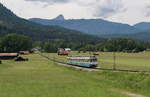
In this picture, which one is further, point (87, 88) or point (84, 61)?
point (84, 61)

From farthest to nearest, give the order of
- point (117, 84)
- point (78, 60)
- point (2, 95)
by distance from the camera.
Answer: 1. point (78, 60)
2. point (117, 84)
3. point (2, 95)

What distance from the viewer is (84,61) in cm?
9238

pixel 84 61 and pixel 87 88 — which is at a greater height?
pixel 84 61

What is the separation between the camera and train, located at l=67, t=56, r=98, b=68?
286 ft

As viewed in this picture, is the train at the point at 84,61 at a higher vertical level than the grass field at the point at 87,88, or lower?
higher

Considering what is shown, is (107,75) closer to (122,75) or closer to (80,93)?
(122,75)

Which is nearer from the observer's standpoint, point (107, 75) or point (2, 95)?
point (2, 95)

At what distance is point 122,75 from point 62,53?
129051 mm

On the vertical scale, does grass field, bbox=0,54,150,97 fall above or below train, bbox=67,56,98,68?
below

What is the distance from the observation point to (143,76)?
51.9m

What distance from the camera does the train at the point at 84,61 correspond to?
87.1m

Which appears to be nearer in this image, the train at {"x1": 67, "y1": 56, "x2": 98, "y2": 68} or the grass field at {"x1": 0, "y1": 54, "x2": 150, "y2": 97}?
the grass field at {"x1": 0, "y1": 54, "x2": 150, "y2": 97}

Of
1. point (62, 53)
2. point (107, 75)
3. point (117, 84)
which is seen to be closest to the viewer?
point (117, 84)

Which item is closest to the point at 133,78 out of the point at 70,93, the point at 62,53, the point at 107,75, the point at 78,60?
the point at 107,75
